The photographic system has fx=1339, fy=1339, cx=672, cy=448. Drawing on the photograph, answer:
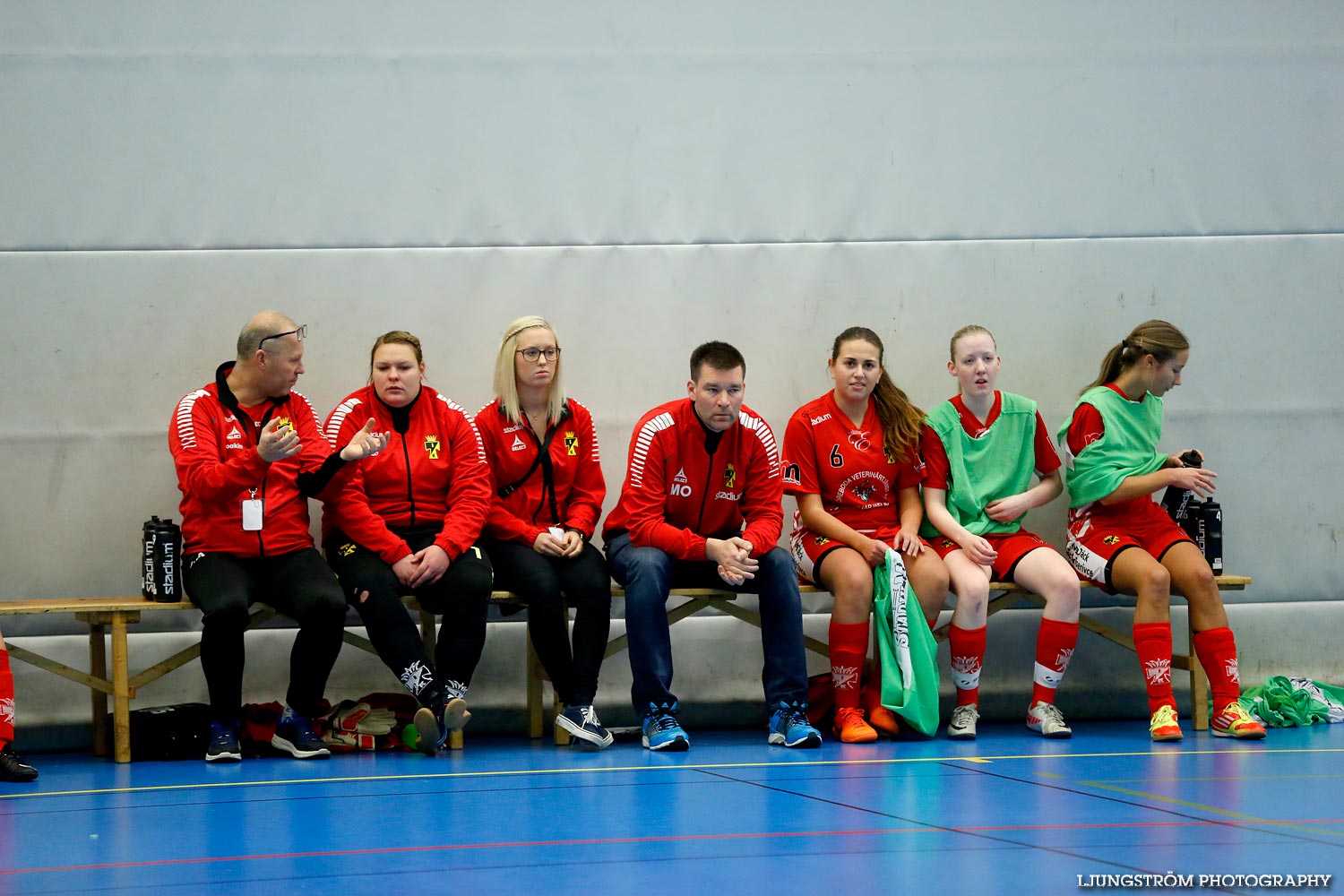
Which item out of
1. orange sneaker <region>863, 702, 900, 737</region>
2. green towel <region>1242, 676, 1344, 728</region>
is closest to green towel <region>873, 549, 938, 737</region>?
orange sneaker <region>863, 702, 900, 737</region>

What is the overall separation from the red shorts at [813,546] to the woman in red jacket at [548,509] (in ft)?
2.59

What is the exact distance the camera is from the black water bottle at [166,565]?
4680 mm

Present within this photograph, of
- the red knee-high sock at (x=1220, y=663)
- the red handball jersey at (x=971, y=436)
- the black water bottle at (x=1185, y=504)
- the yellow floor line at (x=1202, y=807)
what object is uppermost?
the red handball jersey at (x=971, y=436)

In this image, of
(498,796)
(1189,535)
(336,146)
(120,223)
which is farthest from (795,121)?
(498,796)

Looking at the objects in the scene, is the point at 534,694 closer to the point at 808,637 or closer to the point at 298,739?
the point at 298,739

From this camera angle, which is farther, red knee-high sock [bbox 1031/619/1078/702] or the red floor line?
red knee-high sock [bbox 1031/619/1078/702]

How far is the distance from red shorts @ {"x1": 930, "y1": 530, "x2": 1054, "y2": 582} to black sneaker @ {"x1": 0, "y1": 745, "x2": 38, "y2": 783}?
10.6ft

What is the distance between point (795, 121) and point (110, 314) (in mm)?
2886

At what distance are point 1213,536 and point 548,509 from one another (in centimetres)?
270

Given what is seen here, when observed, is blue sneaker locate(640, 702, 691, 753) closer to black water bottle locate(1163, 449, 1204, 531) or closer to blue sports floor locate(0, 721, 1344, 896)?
blue sports floor locate(0, 721, 1344, 896)

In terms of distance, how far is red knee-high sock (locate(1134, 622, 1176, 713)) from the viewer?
4.91m

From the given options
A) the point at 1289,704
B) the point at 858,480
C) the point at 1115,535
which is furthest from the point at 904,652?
the point at 1289,704

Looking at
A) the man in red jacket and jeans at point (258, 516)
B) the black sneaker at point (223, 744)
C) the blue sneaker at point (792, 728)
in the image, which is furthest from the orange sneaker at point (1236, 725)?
the black sneaker at point (223, 744)

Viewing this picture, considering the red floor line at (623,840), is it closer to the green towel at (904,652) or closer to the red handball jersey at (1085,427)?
the green towel at (904,652)
